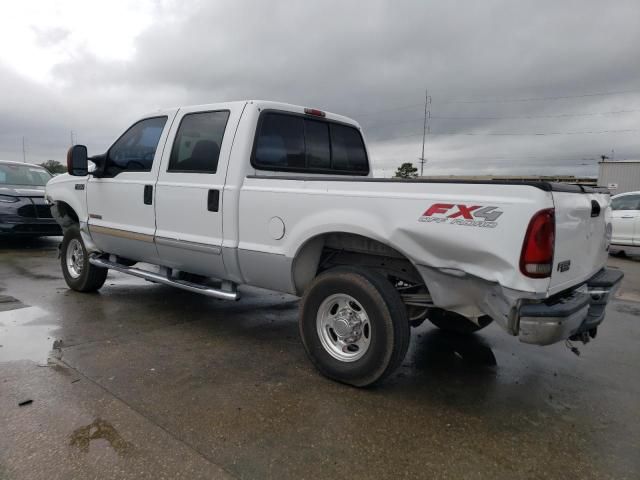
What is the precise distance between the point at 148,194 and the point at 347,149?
2.09 meters

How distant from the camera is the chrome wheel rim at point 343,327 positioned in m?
3.41

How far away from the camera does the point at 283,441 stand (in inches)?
108

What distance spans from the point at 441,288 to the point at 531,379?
1376 millimetres

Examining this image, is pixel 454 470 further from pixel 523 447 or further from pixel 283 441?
pixel 283 441

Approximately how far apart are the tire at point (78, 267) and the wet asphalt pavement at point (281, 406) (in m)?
0.87

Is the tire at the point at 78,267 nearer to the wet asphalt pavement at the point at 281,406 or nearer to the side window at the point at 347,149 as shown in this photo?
the wet asphalt pavement at the point at 281,406

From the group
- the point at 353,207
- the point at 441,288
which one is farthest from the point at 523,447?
the point at 353,207

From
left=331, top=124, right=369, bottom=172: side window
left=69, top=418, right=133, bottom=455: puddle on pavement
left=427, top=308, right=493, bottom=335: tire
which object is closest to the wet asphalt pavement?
left=69, top=418, right=133, bottom=455: puddle on pavement

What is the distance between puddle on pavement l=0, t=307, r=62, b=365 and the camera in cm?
387

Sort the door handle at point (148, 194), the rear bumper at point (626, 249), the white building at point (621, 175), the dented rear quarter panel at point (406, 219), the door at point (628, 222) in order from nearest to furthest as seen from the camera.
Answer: the dented rear quarter panel at point (406, 219) → the door handle at point (148, 194) → the door at point (628, 222) → the rear bumper at point (626, 249) → the white building at point (621, 175)

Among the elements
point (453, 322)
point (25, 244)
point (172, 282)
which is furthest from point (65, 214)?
point (25, 244)

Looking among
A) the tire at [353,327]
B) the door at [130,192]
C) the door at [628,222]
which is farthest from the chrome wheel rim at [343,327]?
the door at [628,222]

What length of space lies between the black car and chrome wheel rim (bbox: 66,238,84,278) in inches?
148

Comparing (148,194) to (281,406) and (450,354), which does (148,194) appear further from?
(450,354)
